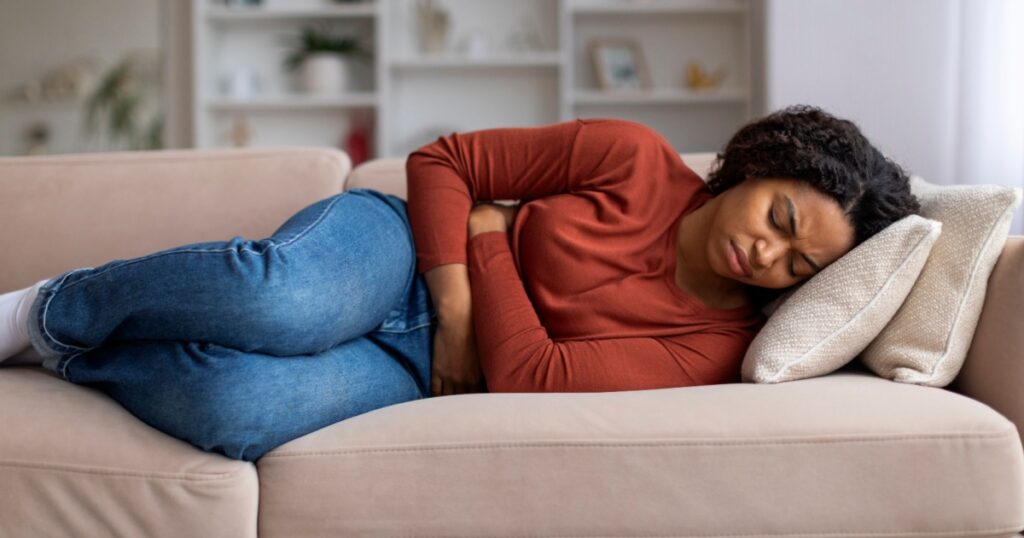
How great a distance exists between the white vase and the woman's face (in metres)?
2.99

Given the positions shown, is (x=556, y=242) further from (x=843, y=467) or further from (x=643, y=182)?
(x=843, y=467)

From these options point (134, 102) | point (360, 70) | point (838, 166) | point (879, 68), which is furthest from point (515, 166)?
point (134, 102)

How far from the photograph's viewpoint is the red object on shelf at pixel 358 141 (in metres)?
4.24

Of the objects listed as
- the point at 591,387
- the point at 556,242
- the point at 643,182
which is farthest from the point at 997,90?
the point at 591,387

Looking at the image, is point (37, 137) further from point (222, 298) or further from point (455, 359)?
point (222, 298)

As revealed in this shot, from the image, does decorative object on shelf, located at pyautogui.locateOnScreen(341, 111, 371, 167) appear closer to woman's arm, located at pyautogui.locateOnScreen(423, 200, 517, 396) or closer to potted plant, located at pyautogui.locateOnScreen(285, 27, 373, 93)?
potted plant, located at pyautogui.locateOnScreen(285, 27, 373, 93)

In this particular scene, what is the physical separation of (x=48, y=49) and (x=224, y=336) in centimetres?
398

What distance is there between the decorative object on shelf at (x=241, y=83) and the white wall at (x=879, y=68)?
2298mm

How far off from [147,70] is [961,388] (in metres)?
4.04

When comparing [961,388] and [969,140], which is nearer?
[961,388]

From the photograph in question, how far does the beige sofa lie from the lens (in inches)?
45.7

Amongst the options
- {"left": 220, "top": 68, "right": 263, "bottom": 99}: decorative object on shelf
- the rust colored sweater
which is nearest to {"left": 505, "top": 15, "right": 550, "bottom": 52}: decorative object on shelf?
{"left": 220, "top": 68, "right": 263, "bottom": 99}: decorative object on shelf

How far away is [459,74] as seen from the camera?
4258mm

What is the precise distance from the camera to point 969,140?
270 cm
